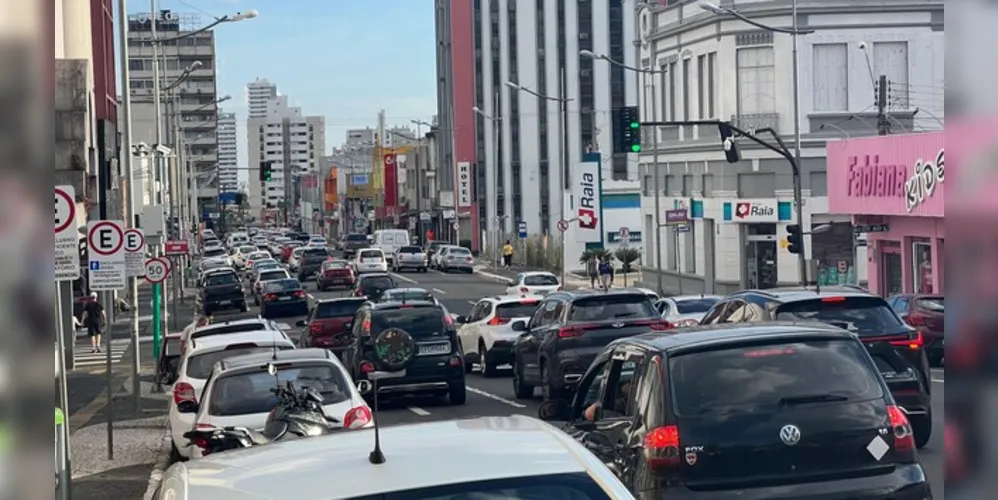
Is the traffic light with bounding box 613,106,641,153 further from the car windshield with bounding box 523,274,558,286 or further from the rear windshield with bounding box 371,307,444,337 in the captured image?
the rear windshield with bounding box 371,307,444,337

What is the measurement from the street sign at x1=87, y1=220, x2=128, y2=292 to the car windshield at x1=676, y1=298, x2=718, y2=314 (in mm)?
12028

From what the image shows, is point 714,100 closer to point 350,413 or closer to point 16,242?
point 350,413

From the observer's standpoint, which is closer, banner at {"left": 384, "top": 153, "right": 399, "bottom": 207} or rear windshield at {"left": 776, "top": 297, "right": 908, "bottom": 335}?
rear windshield at {"left": 776, "top": 297, "right": 908, "bottom": 335}

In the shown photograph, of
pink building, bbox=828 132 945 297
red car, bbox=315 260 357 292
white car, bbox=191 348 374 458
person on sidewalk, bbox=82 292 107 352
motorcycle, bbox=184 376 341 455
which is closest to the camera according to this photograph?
motorcycle, bbox=184 376 341 455

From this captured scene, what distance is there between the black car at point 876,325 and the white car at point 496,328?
13.3 meters

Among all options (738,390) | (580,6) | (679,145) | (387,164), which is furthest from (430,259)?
(738,390)

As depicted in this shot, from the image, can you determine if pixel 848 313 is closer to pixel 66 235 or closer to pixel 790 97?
pixel 66 235

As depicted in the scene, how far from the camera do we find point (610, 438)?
30.2 ft

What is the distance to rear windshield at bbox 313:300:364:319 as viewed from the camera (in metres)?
34.2

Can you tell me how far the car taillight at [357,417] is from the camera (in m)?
13.8

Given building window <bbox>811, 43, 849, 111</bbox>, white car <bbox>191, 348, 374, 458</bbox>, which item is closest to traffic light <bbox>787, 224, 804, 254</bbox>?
building window <bbox>811, 43, 849, 111</bbox>

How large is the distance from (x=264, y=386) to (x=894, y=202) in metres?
31.6

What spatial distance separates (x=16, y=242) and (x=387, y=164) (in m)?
148

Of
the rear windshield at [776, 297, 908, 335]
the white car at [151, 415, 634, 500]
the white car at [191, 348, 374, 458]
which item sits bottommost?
the white car at [191, 348, 374, 458]
